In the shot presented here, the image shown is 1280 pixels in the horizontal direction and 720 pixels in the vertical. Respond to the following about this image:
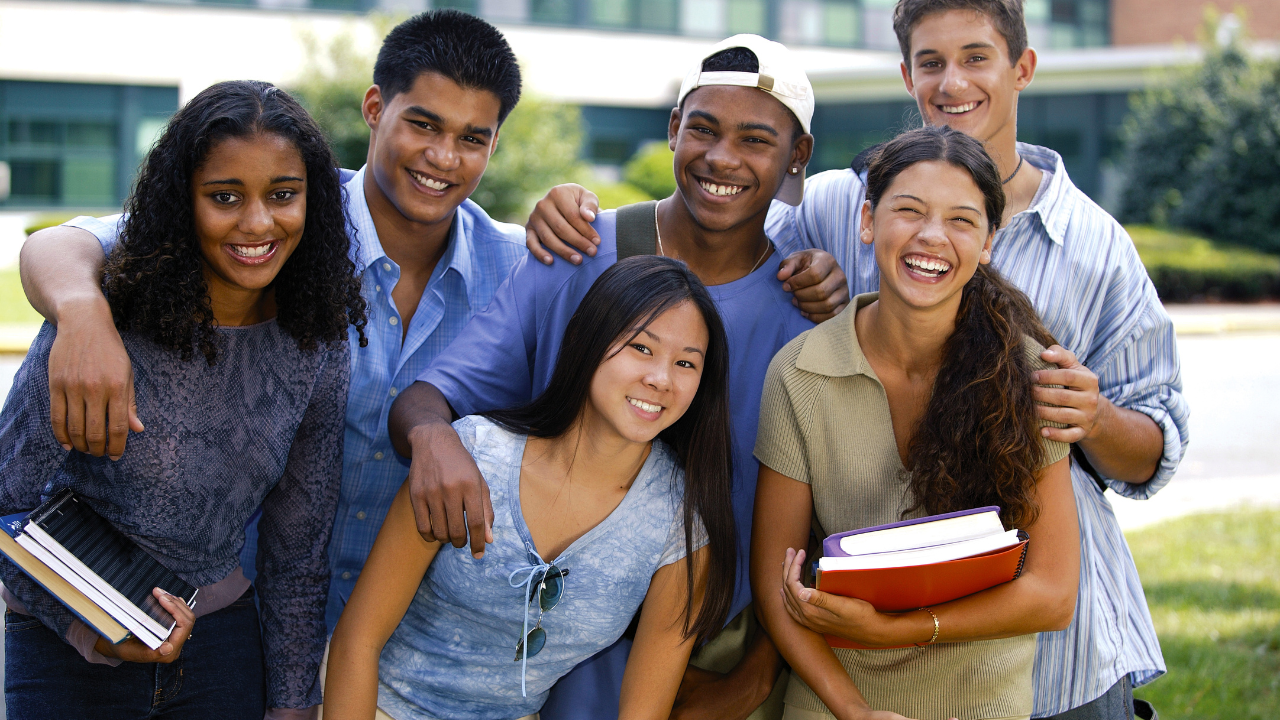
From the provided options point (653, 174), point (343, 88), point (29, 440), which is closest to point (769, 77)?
point (29, 440)

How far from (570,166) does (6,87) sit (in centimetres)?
1104

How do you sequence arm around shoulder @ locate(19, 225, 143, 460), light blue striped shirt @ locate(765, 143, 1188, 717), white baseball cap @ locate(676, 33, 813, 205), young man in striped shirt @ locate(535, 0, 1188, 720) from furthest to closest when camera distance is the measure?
white baseball cap @ locate(676, 33, 813, 205)
light blue striped shirt @ locate(765, 143, 1188, 717)
young man in striped shirt @ locate(535, 0, 1188, 720)
arm around shoulder @ locate(19, 225, 143, 460)

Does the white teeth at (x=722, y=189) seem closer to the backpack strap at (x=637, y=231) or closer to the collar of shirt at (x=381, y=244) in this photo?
the backpack strap at (x=637, y=231)

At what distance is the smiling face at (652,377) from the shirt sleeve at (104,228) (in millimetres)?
1251

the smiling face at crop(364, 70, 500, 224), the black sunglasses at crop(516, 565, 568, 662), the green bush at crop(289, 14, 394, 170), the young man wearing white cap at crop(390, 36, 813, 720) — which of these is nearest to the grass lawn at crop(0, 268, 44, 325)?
the green bush at crop(289, 14, 394, 170)

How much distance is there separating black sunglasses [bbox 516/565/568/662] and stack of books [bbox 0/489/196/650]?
2.77 feet

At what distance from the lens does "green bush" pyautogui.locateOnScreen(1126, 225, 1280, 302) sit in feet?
62.1

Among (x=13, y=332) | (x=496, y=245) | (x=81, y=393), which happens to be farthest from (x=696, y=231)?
(x=13, y=332)

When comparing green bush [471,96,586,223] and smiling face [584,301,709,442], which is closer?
smiling face [584,301,709,442]

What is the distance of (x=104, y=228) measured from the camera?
8.77 feet

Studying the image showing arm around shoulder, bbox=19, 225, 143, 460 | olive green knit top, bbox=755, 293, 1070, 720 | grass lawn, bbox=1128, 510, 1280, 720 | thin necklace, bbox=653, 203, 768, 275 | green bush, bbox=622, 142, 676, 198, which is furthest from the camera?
green bush, bbox=622, 142, 676, 198

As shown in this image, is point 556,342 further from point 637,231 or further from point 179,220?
point 179,220

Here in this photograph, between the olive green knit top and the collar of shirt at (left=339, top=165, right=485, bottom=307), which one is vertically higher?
the collar of shirt at (left=339, top=165, right=485, bottom=307)

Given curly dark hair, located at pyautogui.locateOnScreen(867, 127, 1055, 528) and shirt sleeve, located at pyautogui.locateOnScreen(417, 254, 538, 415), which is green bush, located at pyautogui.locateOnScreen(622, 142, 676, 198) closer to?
shirt sleeve, located at pyautogui.locateOnScreen(417, 254, 538, 415)
